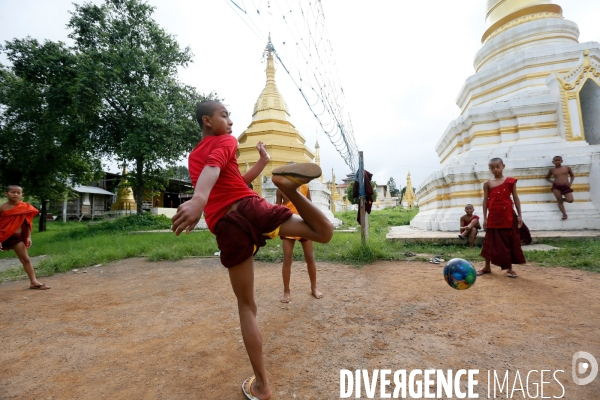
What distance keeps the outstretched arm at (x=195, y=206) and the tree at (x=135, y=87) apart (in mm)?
13996

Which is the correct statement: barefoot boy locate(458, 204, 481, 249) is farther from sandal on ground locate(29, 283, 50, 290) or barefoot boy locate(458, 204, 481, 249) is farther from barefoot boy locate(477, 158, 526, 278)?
sandal on ground locate(29, 283, 50, 290)

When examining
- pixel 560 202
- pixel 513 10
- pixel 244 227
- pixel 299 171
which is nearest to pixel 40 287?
pixel 244 227

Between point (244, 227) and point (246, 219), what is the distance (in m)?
0.05

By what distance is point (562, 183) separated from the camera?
24.4ft

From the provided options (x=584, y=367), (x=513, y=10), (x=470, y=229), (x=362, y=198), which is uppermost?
(x=513, y=10)

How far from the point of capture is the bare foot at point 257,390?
183 centimetres

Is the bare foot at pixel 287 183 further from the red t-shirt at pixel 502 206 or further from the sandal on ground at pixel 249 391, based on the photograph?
the red t-shirt at pixel 502 206

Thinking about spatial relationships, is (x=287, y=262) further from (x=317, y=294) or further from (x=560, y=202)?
(x=560, y=202)

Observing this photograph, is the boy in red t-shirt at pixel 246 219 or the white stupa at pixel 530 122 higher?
the white stupa at pixel 530 122

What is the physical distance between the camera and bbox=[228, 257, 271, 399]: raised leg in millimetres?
1852

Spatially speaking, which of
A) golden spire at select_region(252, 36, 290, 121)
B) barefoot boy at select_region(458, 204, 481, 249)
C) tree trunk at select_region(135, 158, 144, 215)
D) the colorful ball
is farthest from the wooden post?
tree trunk at select_region(135, 158, 144, 215)

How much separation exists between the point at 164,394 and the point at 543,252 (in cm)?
648

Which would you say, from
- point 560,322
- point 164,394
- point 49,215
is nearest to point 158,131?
point 164,394

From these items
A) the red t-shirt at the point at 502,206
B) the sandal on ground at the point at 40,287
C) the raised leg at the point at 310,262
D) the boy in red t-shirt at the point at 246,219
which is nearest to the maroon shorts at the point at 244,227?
the boy in red t-shirt at the point at 246,219
